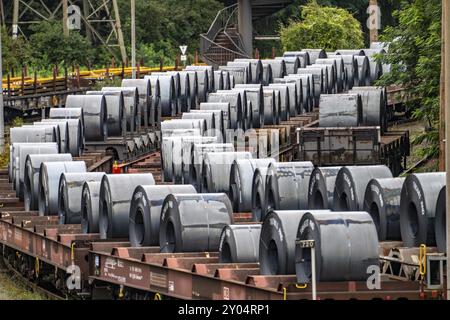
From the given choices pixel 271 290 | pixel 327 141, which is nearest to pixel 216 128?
pixel 327 141

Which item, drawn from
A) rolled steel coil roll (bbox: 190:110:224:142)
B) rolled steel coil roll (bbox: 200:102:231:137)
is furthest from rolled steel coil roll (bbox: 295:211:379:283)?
rolled steel coil roll (bbox: 200:102:231:137)

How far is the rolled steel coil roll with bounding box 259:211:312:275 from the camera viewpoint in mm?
21125

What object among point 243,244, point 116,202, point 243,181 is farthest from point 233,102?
point 243,244

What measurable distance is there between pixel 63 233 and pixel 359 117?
1789 centimetres

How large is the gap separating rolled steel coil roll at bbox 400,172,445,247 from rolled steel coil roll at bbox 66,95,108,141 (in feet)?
74.4

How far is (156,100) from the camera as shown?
168ft

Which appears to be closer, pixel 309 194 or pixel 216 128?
pixel 309 194

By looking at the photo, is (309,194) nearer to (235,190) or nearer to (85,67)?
(235,190)

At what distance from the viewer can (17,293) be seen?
1131 inches

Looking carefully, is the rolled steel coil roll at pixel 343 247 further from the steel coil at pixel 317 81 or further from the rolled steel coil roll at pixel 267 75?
the rolled steel coil roll at pixel 267 75

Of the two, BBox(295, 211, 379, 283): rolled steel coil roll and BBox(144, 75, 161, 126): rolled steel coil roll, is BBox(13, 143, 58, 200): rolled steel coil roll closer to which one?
BBox(144, 75, 161, 126): rolled steel coil roll

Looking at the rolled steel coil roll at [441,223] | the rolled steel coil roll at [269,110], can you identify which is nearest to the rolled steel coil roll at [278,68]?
the rolled steel coil roll at [269,110]

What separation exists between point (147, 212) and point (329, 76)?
1291 inches

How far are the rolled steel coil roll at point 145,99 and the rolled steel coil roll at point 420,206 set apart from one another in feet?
84.7
